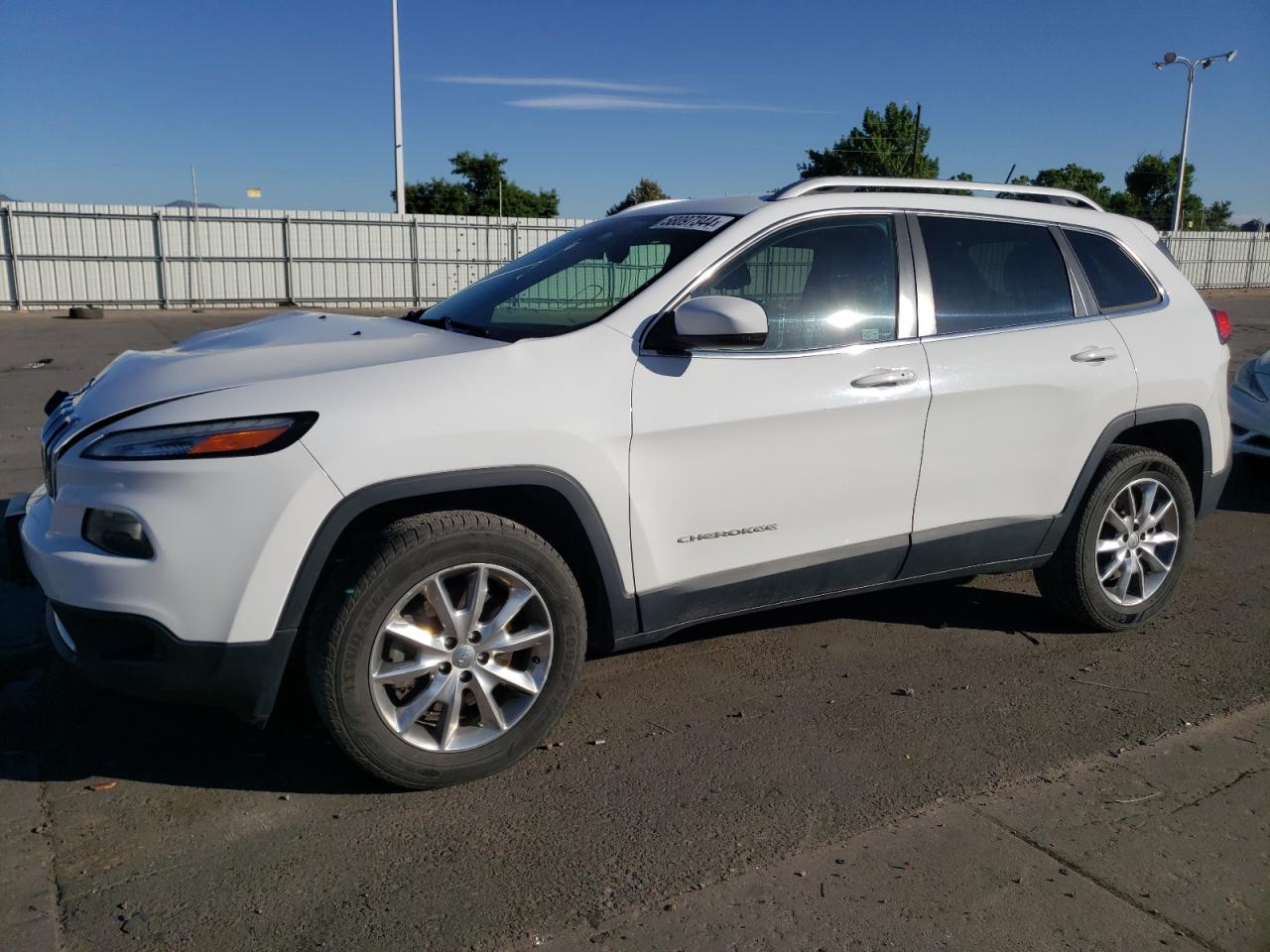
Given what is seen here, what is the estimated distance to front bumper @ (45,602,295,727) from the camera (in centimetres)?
285

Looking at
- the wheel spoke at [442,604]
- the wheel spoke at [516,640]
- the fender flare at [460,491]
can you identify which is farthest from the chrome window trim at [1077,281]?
the wheel spoke at [442,604]

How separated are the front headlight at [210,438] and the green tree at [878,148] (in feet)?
167

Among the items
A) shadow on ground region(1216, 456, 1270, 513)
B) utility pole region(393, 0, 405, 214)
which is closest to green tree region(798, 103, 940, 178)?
utility pole region(393, 0, 405, 214)

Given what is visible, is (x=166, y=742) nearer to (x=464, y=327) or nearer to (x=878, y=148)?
(x=464, y=327)

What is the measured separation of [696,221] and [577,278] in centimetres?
49

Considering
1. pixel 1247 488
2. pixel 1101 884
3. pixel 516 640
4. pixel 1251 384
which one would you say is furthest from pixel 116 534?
pixel 1247 488

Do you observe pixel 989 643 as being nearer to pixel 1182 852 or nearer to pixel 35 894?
pixel 1182 852

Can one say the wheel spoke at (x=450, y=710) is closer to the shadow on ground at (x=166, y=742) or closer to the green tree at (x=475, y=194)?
the shadow on ground at (x=166, y=742)

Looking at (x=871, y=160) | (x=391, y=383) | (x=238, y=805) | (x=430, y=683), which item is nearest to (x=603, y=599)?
(x=430, y=683)

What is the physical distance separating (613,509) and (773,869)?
1.16 meters

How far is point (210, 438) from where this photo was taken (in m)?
2.82

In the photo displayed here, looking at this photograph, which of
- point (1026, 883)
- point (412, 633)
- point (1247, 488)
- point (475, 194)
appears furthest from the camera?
point (475, 194)

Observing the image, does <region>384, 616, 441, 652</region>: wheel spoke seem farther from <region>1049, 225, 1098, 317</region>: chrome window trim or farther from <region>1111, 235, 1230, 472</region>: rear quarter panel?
<region>1111, 235, 1230, 472</region>: rear quarter panel

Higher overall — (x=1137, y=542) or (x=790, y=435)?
(x=790, y=435)
